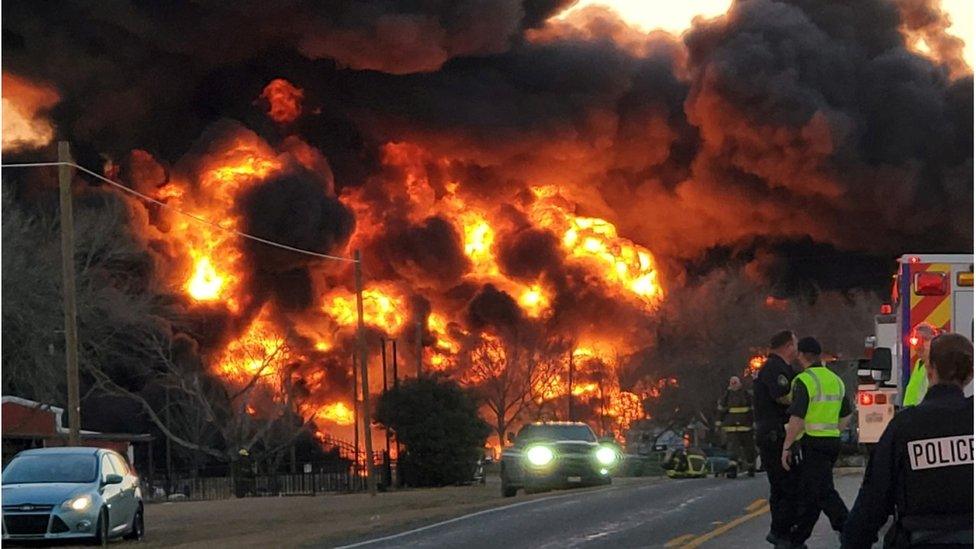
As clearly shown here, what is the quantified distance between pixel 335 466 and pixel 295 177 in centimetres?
1258

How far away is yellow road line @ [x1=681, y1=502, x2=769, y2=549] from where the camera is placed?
14.2m

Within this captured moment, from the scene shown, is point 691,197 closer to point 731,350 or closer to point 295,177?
point 731,350

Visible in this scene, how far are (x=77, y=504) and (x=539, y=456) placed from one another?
10344mm

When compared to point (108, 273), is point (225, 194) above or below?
above

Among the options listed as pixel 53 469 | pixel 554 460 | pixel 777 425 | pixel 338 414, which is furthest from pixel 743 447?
pixel 338 414

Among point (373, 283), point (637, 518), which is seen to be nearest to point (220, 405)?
point (373, 283)

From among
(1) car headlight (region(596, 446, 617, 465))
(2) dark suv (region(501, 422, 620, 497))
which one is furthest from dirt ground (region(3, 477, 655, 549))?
(1) car headlight (region(596, 446, 617, 465))

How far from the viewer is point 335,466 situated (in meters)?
52.0

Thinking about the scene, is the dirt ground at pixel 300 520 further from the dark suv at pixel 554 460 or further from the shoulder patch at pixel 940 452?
the shoulder patch at pixel 940 452

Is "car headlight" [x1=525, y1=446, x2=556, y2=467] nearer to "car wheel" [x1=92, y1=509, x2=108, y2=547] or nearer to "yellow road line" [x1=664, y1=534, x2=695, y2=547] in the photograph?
"car wheel" [x1=92, y1=509, x2=108, y2=547]

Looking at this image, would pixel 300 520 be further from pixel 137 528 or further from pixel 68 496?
pixel 68 496

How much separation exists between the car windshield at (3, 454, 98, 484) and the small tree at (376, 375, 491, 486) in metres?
24.4

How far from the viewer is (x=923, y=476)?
18.4 ft

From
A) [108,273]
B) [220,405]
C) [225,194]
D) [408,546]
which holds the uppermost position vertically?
[225,194]
